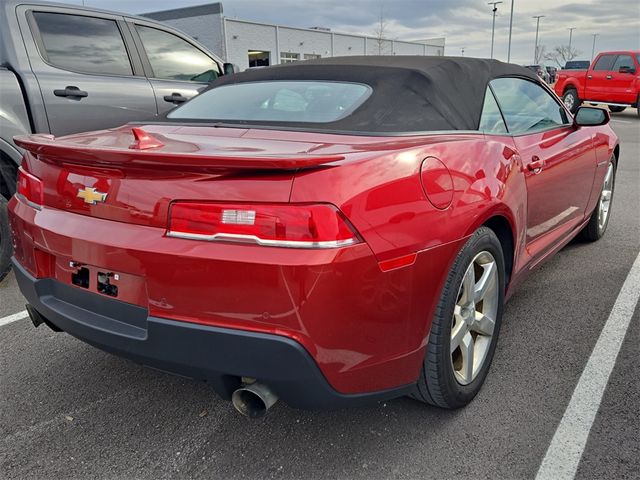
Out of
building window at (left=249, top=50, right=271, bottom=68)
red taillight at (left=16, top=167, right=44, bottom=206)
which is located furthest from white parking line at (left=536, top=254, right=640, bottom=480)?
building window at (left=249, top=50, right=271, bottom=68)

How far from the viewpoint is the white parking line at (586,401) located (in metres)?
2.03

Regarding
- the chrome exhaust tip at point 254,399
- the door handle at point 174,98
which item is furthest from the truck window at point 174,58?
the chrome exhaust tip at point 254,399

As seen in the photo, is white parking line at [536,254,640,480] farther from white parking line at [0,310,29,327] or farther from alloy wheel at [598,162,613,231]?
white parking line at [0,310,29,327]

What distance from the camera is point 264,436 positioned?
7.36 feet

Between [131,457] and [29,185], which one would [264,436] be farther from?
[29,185]

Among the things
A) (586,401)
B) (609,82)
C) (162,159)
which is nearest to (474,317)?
(586,401)

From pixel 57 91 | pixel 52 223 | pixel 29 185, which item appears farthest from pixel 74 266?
pixel 57 91

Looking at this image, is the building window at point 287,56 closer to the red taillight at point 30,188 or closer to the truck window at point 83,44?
the truck window at point 83,44

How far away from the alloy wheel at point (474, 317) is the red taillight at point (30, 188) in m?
1.71

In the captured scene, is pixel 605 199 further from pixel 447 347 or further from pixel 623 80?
pixel 623 80

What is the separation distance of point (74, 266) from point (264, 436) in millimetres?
1007

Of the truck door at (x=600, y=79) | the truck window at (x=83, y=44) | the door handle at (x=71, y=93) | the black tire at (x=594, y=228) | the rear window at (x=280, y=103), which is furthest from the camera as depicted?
the truck door at (x=600, y=79)

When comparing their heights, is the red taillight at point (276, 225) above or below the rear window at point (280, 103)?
below

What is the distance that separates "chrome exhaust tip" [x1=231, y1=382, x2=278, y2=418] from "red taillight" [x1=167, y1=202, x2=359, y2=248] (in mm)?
497
